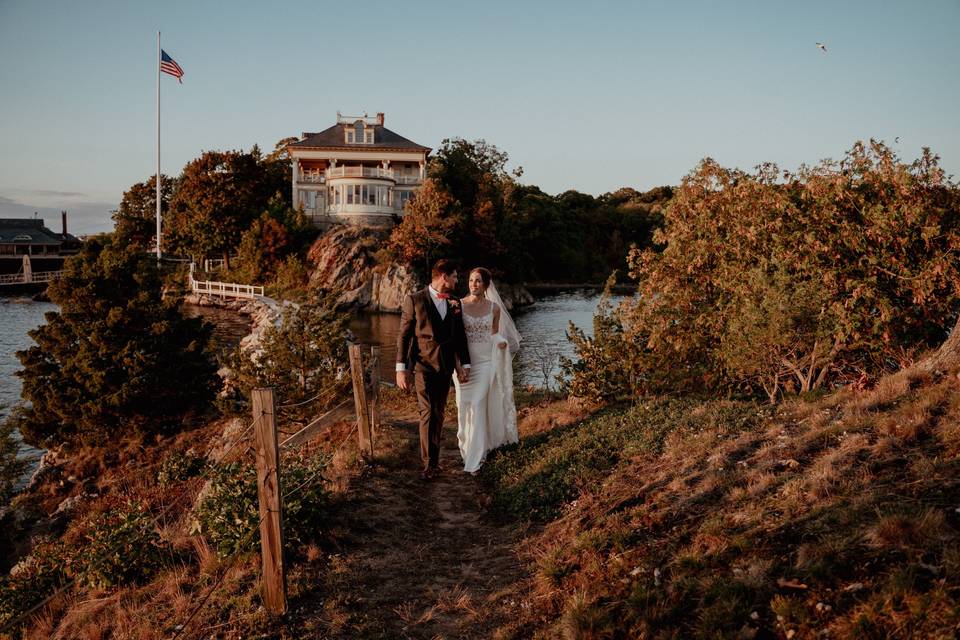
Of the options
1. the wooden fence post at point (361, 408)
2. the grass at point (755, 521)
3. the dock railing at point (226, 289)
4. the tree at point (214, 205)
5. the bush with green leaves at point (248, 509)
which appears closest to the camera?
the grass at point (755, 521)

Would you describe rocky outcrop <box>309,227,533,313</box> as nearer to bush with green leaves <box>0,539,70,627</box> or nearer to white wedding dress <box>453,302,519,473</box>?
white wedding dress <box>453,302,519,473</box>

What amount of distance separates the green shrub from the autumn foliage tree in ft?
33.3

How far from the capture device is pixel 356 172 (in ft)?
187

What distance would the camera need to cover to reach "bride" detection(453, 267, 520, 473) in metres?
8.72

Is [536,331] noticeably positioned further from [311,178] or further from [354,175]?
[311,178]

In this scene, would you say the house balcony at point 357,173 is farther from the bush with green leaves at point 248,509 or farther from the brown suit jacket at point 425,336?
the bush with green leaves at point 248,509

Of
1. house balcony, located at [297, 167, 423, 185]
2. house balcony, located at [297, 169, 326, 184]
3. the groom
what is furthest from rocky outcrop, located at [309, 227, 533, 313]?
the groom

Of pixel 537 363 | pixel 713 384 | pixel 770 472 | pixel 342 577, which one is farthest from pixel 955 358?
pixel 537 363

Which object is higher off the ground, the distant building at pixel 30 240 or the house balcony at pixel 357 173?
the house balcony at pixel 357 173

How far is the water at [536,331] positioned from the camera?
2464 centimetres

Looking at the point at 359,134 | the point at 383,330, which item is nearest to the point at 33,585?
the point at 383,330

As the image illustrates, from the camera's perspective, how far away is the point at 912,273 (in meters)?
11.0

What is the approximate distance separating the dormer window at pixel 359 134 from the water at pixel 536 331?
22.3 meters

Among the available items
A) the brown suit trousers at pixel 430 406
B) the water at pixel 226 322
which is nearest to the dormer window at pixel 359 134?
the water at pixel 226 322
